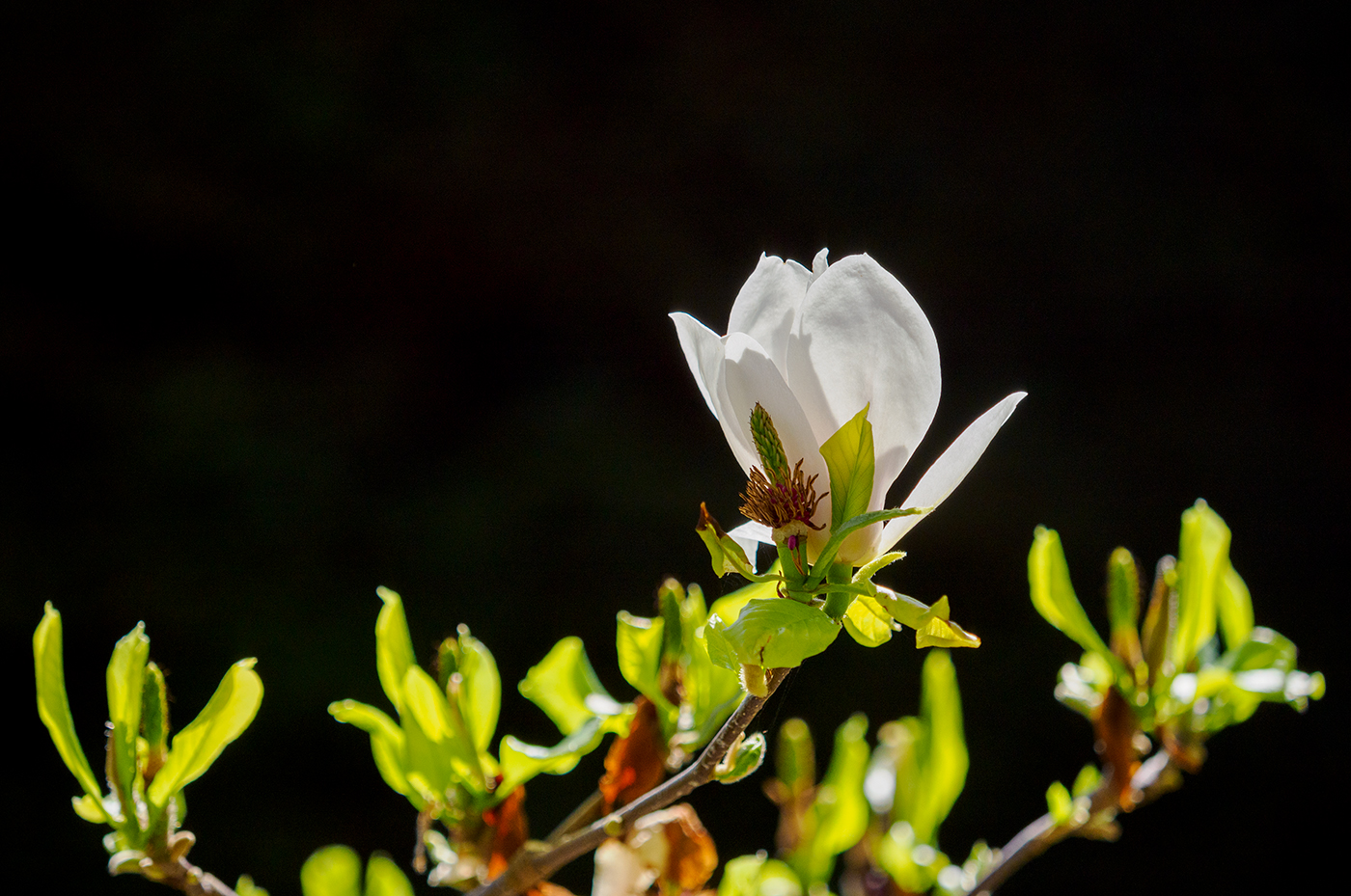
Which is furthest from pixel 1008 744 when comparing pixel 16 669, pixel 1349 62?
pixel 16 669

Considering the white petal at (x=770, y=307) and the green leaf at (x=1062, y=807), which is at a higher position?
the white petal at (x=770, y=307)

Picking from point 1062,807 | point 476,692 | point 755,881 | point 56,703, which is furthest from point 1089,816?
point 56,703

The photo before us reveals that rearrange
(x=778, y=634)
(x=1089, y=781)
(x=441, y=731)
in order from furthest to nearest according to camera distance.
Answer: (x=1089, y=781)
(x=441, y=731)
(x=778, y=634)

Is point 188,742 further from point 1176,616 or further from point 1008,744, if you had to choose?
point 1008,744

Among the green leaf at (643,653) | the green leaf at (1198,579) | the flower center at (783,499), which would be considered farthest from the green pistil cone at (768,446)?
the green leaf at (1198,579)

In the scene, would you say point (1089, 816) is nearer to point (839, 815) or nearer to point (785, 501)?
point (839, 815)

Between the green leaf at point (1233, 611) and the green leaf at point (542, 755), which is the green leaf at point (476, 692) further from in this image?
the green leaf at point (1233, 611)

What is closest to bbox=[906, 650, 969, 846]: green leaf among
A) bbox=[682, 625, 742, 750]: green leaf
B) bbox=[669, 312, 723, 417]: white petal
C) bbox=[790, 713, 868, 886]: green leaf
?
bbox=[790, 713, 868, 886]: green leaf
